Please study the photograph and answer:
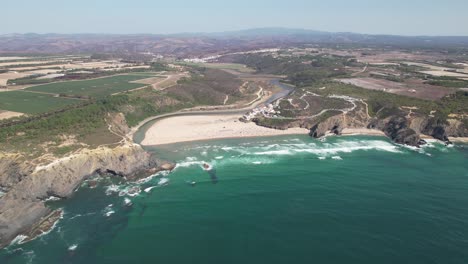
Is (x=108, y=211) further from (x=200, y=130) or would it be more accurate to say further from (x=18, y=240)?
(x=200, y=130)

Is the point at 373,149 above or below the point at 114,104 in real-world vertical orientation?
below

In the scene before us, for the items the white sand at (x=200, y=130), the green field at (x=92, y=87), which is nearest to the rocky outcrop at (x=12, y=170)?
the white sand at (x=200, y=130)

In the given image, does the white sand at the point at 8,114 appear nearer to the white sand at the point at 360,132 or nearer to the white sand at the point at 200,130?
the white sand at the point at 200,130

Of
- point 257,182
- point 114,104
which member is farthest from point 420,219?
point 114,104

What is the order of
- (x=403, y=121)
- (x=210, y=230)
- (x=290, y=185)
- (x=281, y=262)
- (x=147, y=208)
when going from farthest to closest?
1. (x=403, y=121)
2. (x=290, y=185)
3. (x=147, y=208)
4. (x=210, y=230)
5. (x=281, y=262)

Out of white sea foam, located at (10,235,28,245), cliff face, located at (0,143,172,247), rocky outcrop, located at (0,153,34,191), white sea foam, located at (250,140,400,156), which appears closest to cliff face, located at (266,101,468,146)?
white sea foam, located at (250,140,400,156)

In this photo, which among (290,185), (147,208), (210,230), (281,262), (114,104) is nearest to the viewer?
(281,262)

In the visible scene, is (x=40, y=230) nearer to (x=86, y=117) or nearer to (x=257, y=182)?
(x=257, y=182)
